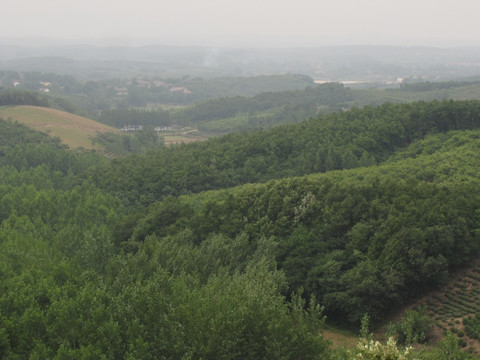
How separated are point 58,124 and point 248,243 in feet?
237

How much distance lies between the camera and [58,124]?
306 ft

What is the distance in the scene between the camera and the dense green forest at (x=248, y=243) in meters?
16.5

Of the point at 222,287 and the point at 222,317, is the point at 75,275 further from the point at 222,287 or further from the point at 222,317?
the point at 222,317

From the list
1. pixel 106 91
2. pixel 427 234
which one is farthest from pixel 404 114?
pixel 106 91

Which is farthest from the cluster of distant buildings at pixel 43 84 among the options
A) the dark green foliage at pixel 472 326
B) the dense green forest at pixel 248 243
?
the dark green foliage at pixel 472 326

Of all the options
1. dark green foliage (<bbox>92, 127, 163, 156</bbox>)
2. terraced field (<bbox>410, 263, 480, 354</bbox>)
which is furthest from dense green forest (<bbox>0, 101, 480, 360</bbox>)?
dark green foliage (<bbox>92, 127, 163, 156</bbox>)

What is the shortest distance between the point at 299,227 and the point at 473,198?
9.81 meters

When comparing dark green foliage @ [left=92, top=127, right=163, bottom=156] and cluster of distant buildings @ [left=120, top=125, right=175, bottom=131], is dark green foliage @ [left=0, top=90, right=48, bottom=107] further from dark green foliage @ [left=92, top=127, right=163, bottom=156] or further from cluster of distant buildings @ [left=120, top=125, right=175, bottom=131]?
cluster of distant buildings @ [left=120, top=125, right=175, bottom=131]

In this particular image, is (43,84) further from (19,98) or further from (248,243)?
(248,243)

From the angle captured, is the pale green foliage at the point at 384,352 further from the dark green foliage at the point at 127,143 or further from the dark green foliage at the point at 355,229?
the dark green foliage at the point at 127,143

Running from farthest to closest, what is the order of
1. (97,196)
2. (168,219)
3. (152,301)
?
(97,196), (168,219), (152,301)

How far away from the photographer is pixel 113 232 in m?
37.9

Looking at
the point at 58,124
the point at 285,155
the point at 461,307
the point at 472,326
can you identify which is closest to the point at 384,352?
the point at 472,326

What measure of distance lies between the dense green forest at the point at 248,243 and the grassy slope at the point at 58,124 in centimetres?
2755
